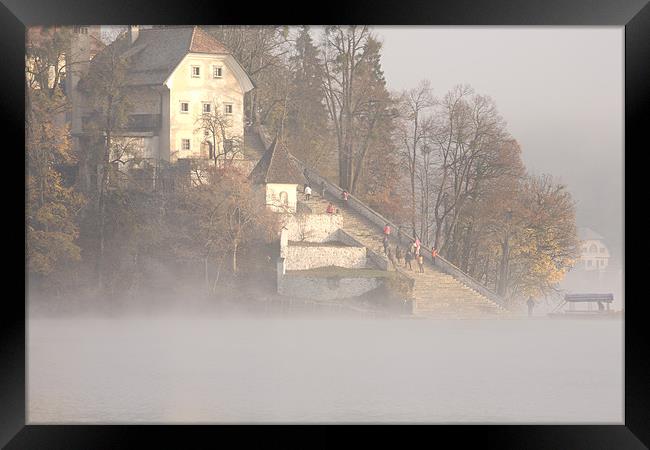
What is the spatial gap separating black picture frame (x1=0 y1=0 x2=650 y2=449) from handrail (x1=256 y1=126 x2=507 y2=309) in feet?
51.8

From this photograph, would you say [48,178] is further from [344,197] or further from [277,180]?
[344,197]

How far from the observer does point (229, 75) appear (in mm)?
24141

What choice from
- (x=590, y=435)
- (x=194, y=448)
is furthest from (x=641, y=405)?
(x=194, y=448)

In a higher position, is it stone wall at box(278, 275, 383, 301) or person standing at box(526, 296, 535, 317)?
stone wall at box(278, 275, 383, 301)

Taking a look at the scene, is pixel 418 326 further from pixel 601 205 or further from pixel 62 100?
pixel 62 100

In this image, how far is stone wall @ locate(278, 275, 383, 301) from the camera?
895 inches

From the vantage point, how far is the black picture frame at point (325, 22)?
7.57m

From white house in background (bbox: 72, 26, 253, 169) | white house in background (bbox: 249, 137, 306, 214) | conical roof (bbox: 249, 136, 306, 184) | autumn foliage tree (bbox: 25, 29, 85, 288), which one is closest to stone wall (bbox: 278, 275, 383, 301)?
white house in background (bbox: 249, 137, 306, 214)

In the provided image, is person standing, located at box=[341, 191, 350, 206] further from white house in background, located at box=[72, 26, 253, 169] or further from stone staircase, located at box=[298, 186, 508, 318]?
white house in background, located at box=[72, 26, 253, 169]

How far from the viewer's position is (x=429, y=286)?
78.5 feet

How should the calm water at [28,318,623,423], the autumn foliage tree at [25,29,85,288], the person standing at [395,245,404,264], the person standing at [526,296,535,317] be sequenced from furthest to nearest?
1. the person standing at [526,296,535,317]
2. the person standing at [395,245,404,264]
3. the autumn foliage tree at [25,29,85,288]
4. the calm water at [28,318,623,423]

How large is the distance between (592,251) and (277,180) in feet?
22.7

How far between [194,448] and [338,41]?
17.5 meters

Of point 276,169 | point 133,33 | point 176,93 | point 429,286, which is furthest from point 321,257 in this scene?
point 133,33
